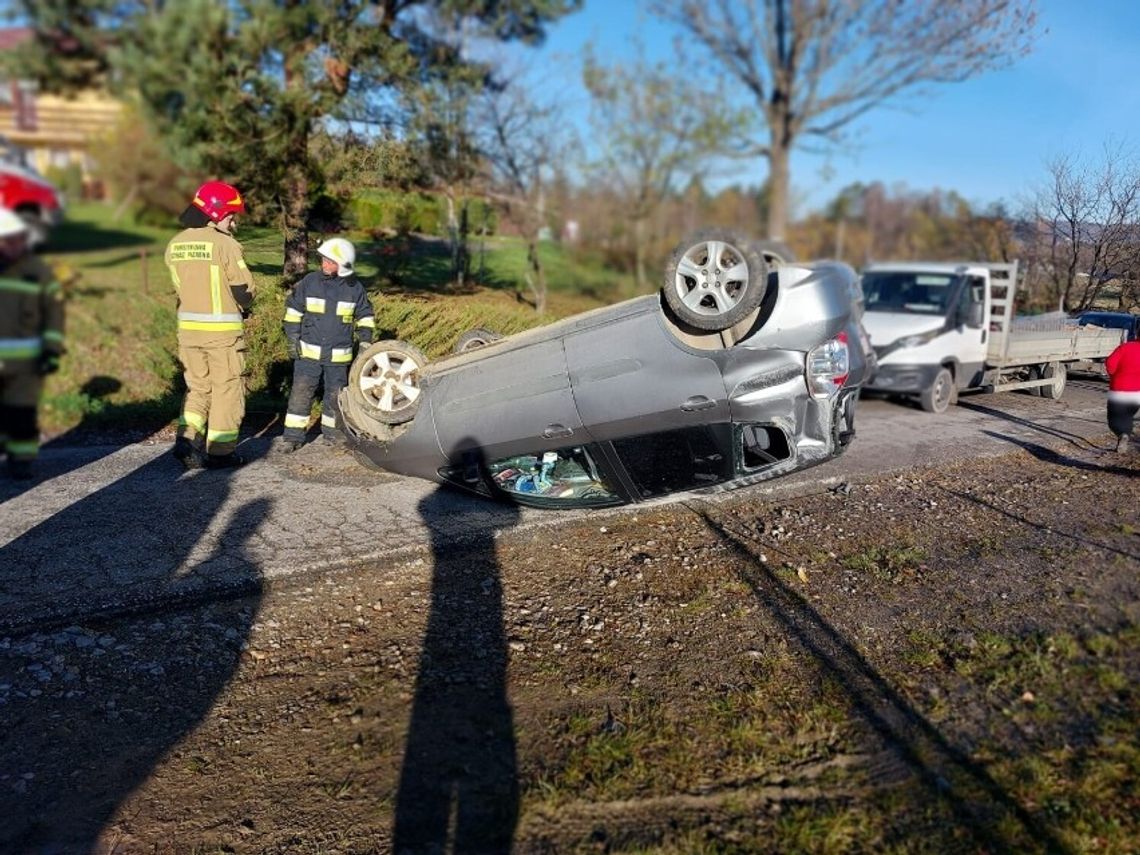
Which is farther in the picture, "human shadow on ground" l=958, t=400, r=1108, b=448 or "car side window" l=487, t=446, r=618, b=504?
"human shadow on ground" l=958, t=400, r=1108, b=448

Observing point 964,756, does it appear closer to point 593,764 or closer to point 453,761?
point 593,764

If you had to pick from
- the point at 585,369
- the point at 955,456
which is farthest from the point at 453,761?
the point at 955,456

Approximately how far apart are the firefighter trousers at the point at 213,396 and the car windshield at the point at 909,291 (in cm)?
808

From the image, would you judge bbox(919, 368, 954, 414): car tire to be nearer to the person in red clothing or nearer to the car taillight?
the person in red clothing

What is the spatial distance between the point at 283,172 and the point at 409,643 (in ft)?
18.8

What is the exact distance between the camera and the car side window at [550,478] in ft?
19.9

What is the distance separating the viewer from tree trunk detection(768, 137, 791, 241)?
78.7ft

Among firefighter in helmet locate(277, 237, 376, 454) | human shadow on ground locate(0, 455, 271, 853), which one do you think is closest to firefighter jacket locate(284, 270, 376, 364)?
firefighter in helmet locate(277, 237, 376, 454)

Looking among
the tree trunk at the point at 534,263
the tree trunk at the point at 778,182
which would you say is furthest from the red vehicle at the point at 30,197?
the tree trunk at the point at 778,182

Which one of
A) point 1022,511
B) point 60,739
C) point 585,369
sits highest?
point 585,369

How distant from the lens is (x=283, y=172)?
27.8 feet

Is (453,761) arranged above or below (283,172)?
below

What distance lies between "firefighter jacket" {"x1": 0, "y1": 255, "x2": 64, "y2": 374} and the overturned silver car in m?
4.06

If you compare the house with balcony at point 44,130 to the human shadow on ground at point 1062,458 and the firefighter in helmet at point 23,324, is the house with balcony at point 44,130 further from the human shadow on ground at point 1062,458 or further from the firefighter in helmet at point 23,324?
the human shadow on ground at point 1062,458
